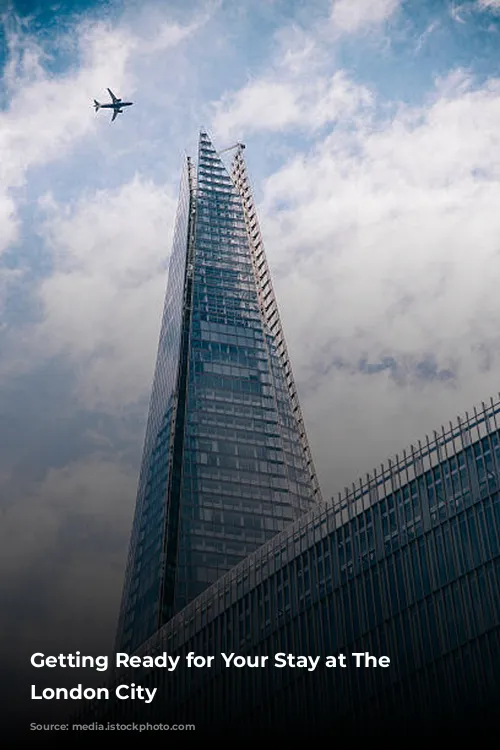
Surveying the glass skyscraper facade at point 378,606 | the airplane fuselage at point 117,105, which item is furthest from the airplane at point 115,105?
the glass skyscraper facade at point 378,606

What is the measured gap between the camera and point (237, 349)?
176 meters

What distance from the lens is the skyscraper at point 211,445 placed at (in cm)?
14625

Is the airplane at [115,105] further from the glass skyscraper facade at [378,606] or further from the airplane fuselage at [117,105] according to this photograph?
the glass skyscraper facade at [378,606]

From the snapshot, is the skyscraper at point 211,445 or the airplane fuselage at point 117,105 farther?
the airplane fuselage at point 117,105

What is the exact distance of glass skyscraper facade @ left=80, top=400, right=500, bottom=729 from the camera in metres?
74.9

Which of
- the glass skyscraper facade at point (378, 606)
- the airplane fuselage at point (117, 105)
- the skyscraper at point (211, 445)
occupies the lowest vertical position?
the glass skyscraper facade at point (378, 606)

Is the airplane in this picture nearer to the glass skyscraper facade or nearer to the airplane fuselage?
the airplane fuselage

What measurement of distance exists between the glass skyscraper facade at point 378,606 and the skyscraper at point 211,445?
1492 inches

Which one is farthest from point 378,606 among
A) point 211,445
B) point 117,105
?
point 117,105

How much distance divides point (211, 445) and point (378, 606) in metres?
79.0

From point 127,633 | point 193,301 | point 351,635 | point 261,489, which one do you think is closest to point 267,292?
point 193,301

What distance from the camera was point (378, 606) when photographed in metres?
83.6

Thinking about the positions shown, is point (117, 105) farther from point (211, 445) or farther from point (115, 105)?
point (211, 445)

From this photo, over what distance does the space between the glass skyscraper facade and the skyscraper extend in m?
37.9
